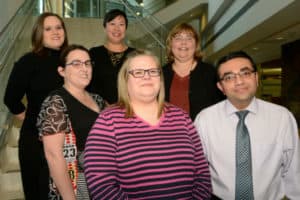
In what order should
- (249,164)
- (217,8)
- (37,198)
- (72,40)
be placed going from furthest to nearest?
(217,8), (72,40), (37,198), (249,164)

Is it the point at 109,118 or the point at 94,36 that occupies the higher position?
the point at 94,36

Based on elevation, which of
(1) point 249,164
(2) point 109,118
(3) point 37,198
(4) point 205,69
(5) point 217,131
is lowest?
(3) point 37,198

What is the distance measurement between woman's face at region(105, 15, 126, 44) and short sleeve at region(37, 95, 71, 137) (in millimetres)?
1175

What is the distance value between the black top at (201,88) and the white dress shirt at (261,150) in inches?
21.0

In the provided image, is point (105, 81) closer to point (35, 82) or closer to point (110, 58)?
point (110, 58)

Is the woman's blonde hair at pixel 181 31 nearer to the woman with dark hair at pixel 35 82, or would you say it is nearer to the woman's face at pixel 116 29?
the woman's face at pixel 116 29

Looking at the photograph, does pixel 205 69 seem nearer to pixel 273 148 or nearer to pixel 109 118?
pixel 273 148

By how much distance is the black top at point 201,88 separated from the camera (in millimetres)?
2781

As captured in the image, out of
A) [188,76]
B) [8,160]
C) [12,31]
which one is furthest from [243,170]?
[12,31]

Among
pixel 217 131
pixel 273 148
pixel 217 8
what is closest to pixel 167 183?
pixel 217 131

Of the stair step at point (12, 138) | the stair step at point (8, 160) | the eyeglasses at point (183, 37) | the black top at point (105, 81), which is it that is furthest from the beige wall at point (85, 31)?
the eyeglasses at point (183, 37)

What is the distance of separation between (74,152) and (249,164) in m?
0.99

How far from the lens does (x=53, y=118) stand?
7.16 ft

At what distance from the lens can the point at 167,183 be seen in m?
1.82
